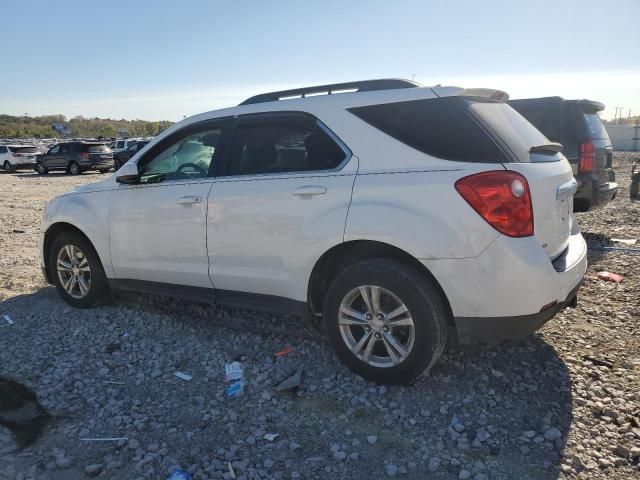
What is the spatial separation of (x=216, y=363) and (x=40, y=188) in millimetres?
18368

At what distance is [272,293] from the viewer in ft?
12.5

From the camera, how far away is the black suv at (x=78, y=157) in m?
25.6

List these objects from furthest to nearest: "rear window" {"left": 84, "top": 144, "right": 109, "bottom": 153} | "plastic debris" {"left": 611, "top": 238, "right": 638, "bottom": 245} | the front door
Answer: "rear window" {"left": 84, "top": 144, "right": 109, "bottom": 153}, "plastic debris" {"left": 611, "top": 238, "right": 638, "bottom": 245}, the front door

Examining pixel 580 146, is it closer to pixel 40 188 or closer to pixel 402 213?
pixel 402 213

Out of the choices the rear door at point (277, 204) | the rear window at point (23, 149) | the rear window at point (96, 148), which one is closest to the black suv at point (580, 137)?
the rear door at point (277, 204)

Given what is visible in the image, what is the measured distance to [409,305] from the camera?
10.4 feet

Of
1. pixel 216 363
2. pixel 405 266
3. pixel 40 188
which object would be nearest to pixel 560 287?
pixel 405 266

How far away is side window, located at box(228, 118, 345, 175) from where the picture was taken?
359cm

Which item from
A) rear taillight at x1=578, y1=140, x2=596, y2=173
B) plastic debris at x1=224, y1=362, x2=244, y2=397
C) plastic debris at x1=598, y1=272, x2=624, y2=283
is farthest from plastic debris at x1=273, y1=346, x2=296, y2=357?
rear taillight at x1=578, y1=140, x2=596, y2=173

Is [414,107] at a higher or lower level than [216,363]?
higher

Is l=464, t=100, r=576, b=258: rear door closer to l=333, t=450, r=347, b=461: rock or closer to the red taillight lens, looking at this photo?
the red taillight lens

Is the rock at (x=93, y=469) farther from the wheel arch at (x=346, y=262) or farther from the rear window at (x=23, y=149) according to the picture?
the rear window at (x=23, y=149)

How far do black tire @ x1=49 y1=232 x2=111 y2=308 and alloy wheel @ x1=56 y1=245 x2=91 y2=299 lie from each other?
0.04m

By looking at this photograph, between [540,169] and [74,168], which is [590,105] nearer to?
[540,169]
